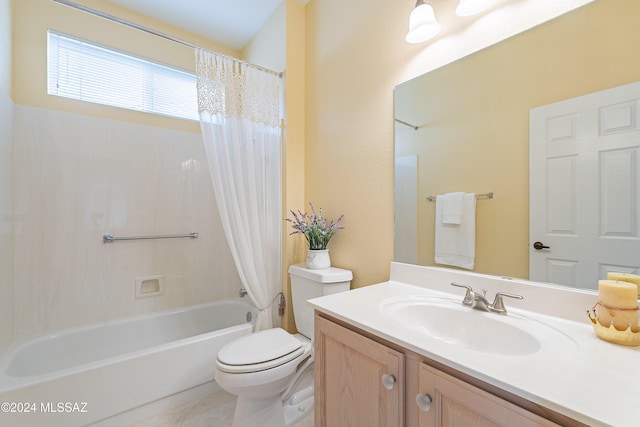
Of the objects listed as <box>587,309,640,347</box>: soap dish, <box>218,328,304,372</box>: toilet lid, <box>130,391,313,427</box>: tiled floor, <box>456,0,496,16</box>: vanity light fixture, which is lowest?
<box>130,391,313,427</box>: tiled floor

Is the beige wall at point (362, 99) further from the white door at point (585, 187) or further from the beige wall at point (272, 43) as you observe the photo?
the white door at point (585, 187)

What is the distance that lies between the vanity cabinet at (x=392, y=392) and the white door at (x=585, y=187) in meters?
0.56

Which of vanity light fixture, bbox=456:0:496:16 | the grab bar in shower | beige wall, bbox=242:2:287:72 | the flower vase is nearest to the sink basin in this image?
the flower vase

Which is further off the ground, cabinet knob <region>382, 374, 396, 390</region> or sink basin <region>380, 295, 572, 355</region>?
sink basin <region>380, 295, 572, 355</region>

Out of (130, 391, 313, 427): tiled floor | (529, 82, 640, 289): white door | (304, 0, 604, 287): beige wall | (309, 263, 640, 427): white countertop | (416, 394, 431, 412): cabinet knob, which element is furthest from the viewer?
(130, 391, 313, 427): tiled floor

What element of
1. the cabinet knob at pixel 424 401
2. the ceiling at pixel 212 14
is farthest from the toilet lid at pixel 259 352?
the ceiling at pixel 212 14

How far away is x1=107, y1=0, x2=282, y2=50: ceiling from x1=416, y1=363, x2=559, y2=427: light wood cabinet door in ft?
8.02

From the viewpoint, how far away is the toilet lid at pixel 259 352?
1.23m

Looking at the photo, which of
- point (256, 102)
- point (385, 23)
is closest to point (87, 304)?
point (256, 102)

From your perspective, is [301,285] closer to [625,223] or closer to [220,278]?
[220,278]

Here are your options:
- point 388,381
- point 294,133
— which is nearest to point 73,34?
point 294,133

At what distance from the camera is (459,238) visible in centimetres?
113

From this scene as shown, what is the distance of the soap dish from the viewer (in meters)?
0.65

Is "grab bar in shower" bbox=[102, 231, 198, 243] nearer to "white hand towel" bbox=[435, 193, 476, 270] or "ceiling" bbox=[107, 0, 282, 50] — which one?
"ceiling" bbox=[107, 0, 282, 50]
